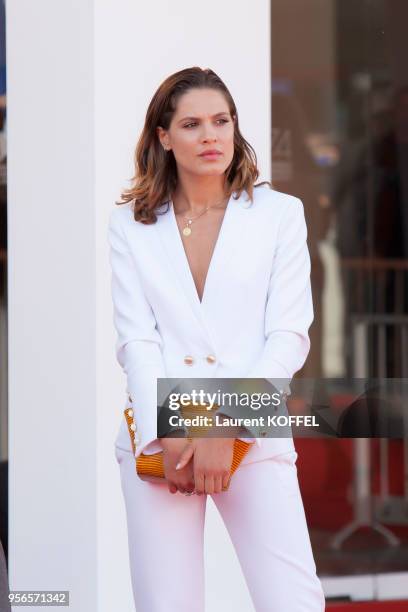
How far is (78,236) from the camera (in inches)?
124

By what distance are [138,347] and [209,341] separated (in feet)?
0.51

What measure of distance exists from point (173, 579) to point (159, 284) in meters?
0.64

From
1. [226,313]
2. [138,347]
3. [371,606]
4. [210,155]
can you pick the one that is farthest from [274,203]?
[371,606]

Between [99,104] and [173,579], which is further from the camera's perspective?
[99,104]

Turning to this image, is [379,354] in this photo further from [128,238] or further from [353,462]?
[128,238]

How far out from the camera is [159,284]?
8.45 ft

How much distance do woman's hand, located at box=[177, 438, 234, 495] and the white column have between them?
67 centimetres

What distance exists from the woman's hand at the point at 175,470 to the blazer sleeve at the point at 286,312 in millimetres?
123

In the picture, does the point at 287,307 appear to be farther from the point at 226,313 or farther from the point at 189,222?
the point at 189,222

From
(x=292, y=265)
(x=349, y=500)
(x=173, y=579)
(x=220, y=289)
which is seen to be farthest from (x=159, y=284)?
(x=349, y=500)

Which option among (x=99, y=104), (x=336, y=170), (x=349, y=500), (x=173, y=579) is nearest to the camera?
(x=173, y=579)

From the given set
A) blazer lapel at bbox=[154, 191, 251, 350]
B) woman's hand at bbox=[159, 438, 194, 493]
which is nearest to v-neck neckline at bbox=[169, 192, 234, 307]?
blazer lapel at bbox=[154, 191, 251, 350]

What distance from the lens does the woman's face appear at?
260 cm

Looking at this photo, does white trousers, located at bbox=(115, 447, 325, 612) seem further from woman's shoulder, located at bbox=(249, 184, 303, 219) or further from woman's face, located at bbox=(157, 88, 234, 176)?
woman's face, located at bbox=(157, 88, 234, 176)
